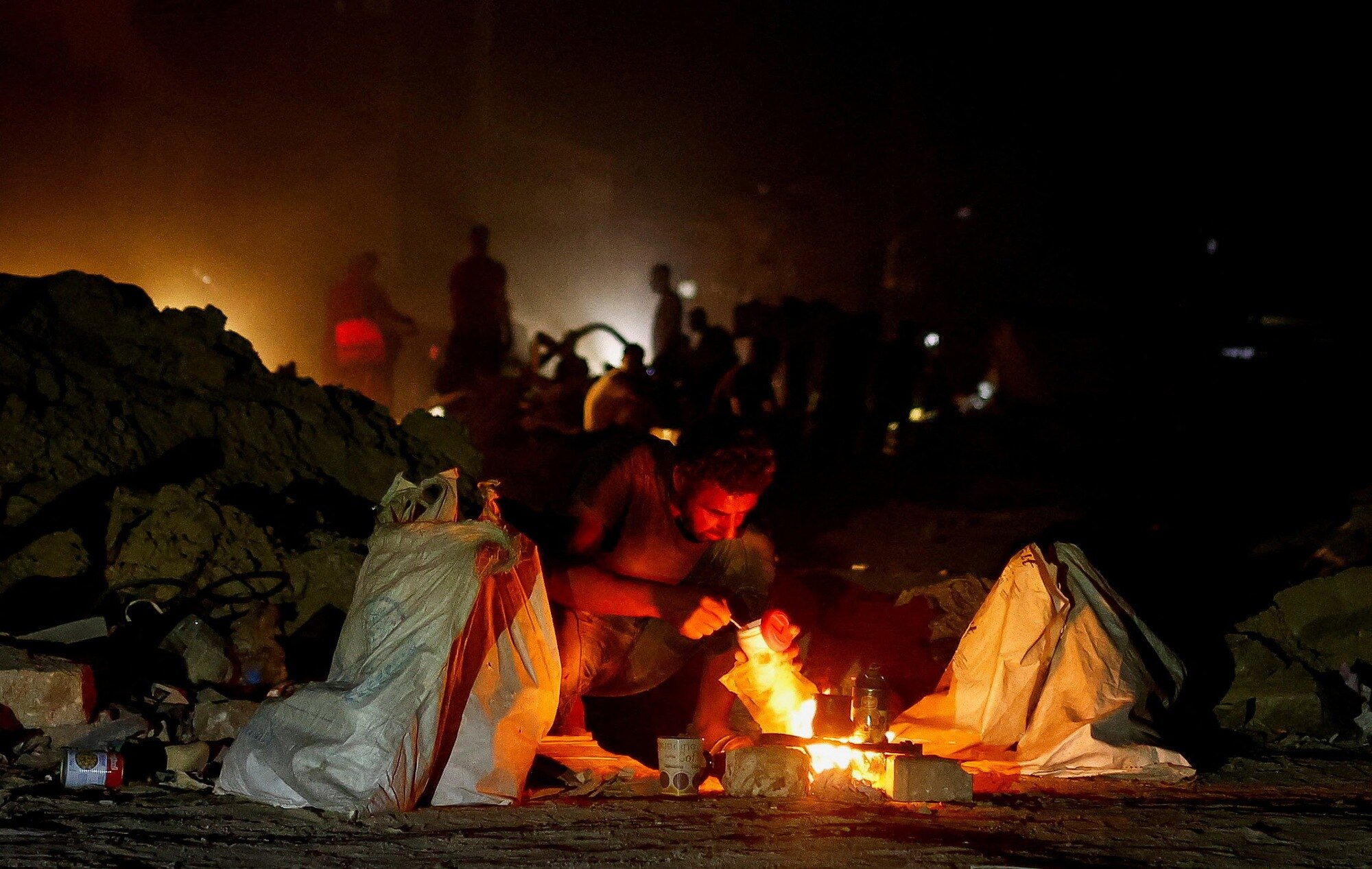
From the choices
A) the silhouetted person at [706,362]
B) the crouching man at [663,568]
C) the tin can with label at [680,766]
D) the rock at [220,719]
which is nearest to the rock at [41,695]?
the rock at [220,719]

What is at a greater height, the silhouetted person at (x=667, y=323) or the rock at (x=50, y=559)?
the silhouetted person at (x=667, y=323)

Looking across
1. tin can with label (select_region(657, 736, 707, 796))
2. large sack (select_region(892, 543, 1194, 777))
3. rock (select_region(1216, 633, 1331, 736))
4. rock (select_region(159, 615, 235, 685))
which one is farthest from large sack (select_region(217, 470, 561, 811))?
rock (select_region(1216, 633, 1331, 736))

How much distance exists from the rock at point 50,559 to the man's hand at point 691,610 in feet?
8.17

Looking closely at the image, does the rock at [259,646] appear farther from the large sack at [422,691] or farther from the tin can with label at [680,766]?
the tin can with label at [680,766]

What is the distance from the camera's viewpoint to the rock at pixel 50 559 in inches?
178

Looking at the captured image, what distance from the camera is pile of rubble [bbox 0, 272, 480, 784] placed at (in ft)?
12.7

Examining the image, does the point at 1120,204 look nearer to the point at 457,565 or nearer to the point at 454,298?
the point at 454,298

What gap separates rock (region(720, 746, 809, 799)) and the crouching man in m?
0.45

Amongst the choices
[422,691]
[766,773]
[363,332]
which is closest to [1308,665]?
[766,773]

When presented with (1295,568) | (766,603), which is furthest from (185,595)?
(1295,568)

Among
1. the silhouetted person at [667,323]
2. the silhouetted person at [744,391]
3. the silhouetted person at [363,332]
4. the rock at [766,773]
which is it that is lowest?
the rock at [766,773]

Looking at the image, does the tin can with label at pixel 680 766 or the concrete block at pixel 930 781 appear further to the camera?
the tin can with label at pixel 680 766

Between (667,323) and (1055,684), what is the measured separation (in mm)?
9208

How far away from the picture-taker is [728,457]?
3.76 m
